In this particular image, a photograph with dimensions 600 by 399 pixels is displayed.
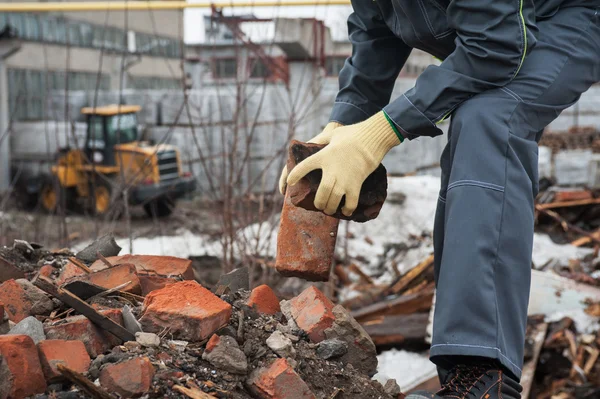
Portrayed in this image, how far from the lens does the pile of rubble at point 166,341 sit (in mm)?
1627

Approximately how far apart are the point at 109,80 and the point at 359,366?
69.0 ft

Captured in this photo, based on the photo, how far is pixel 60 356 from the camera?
5.51ft

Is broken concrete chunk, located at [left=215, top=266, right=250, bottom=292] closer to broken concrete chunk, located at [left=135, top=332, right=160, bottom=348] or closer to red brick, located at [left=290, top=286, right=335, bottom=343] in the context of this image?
red brick, located at [left=290, top=286, right=335, bottom=343]

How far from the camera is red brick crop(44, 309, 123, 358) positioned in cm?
179

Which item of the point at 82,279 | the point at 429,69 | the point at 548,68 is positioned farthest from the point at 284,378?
the point at 548,68

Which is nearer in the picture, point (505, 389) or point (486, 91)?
point (505, 389)

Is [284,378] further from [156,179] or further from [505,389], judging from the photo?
[156,179]

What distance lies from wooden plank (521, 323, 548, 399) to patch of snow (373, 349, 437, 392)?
448mm

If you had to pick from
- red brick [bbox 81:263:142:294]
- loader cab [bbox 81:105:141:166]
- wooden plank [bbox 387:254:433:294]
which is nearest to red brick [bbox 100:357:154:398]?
red brick [bbox 81:263:142:294]

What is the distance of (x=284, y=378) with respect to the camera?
178 cm

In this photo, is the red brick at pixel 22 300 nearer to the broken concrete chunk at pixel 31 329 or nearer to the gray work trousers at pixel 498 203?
the broken concrete chunk at pixel 31 329

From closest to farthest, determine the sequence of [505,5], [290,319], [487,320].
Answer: [487,320] → [505,5] → [290,319]

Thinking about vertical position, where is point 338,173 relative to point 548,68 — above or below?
below

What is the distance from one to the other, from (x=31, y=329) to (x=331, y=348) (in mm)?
821
